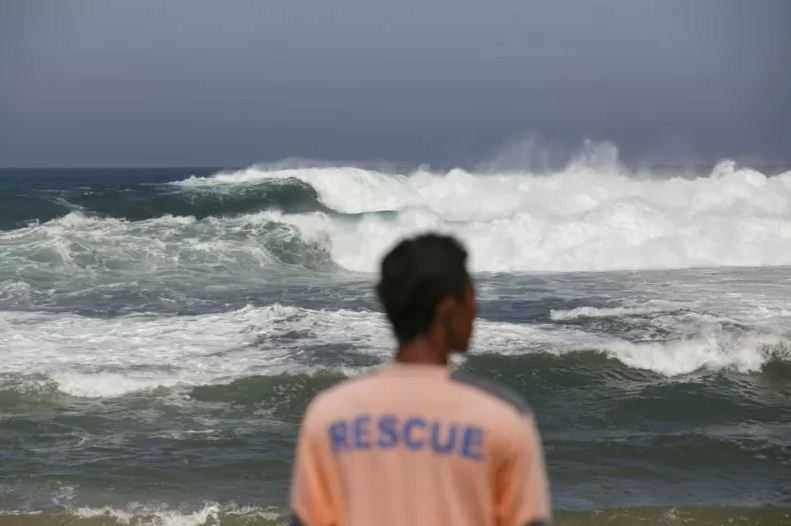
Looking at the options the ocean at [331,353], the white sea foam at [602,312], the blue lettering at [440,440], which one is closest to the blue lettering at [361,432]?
the blue lettering at [440,440]

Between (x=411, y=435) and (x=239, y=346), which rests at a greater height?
(x=411, y=435)

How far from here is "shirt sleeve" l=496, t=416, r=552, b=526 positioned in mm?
1885

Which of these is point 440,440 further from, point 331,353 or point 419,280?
point 331,353

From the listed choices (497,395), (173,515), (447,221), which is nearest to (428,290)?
(497,395)

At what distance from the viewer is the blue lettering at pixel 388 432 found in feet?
6.28

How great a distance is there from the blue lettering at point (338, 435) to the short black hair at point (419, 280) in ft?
0.63

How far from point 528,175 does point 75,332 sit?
28936mm

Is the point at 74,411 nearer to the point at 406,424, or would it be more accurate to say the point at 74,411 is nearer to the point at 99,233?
the point at 406,424

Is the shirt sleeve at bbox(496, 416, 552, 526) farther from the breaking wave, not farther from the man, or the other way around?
the breaking wave

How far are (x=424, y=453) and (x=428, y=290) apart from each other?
286mm

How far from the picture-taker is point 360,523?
76.9 inches

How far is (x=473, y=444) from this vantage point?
Result: 1887 millimetres

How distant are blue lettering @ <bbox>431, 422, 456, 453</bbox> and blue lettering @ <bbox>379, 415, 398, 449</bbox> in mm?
64

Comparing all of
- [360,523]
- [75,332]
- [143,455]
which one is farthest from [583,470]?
[75,332]
